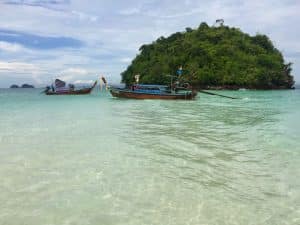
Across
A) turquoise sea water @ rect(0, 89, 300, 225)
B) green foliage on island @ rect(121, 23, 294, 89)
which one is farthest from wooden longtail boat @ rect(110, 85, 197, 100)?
green foliage on island @ rect(121, 23, 294, 89)

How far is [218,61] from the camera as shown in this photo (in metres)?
69.0

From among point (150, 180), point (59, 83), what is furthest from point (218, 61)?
point (150, 180)

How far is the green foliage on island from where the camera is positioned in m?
66.2

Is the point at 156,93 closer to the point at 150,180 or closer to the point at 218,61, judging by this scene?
the point at 150,180

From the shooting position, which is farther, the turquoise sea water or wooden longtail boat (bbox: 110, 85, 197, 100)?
wooden longtail boat (bbox: 110, 85, 197, 100)

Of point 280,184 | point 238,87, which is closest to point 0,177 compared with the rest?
point 280,184

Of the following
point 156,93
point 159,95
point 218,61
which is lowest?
point 159,95

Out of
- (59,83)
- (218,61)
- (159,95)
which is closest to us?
(159,95)

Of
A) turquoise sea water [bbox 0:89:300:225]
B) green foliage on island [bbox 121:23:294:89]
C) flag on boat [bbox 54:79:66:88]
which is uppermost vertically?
green foliage on island [bbox 121:23:294:89]

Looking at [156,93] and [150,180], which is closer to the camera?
[150,180]

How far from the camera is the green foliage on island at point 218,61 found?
6619cm

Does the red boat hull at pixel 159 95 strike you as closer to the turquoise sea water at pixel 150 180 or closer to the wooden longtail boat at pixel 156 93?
the wooden longtail boat at pixel 156 93

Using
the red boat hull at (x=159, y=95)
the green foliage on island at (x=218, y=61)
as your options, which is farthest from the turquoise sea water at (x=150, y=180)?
the green foliage on island at (x=218, y=61)

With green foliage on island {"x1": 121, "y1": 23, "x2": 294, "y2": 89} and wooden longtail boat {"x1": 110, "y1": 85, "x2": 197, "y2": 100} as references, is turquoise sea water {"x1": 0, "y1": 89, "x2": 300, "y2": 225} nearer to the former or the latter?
wooden longtail boat {"x1": 110, "y1": 85, "x2": 197, "y2": 100}
